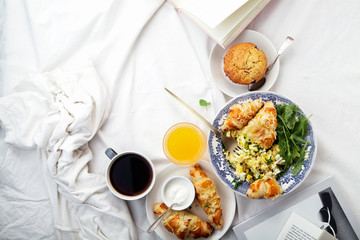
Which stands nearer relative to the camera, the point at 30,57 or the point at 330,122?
the point at 330,122

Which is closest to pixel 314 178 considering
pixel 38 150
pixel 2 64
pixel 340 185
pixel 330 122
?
pixel 340 185

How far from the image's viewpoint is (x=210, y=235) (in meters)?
1.37

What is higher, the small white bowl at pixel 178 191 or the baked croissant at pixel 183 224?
the small white bowl at pixel 178 191

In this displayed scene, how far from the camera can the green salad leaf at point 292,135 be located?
1.24 m

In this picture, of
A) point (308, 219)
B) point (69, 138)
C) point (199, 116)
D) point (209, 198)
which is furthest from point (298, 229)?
point (69, 138)

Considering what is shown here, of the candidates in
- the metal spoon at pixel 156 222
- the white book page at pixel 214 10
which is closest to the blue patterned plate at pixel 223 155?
the metal spoon at pixel 156 222

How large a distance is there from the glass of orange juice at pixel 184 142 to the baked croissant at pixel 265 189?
32cm

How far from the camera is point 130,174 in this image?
1.35 m

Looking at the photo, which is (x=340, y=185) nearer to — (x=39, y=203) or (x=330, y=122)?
(x=330, y=122)

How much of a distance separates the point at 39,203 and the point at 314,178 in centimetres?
140

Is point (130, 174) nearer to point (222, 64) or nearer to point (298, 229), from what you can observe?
point (222, 64)

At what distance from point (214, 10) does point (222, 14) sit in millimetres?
44

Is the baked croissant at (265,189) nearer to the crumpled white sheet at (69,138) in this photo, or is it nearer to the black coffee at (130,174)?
the black coffee at (130,174)

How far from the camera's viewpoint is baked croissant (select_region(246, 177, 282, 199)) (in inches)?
46.7
